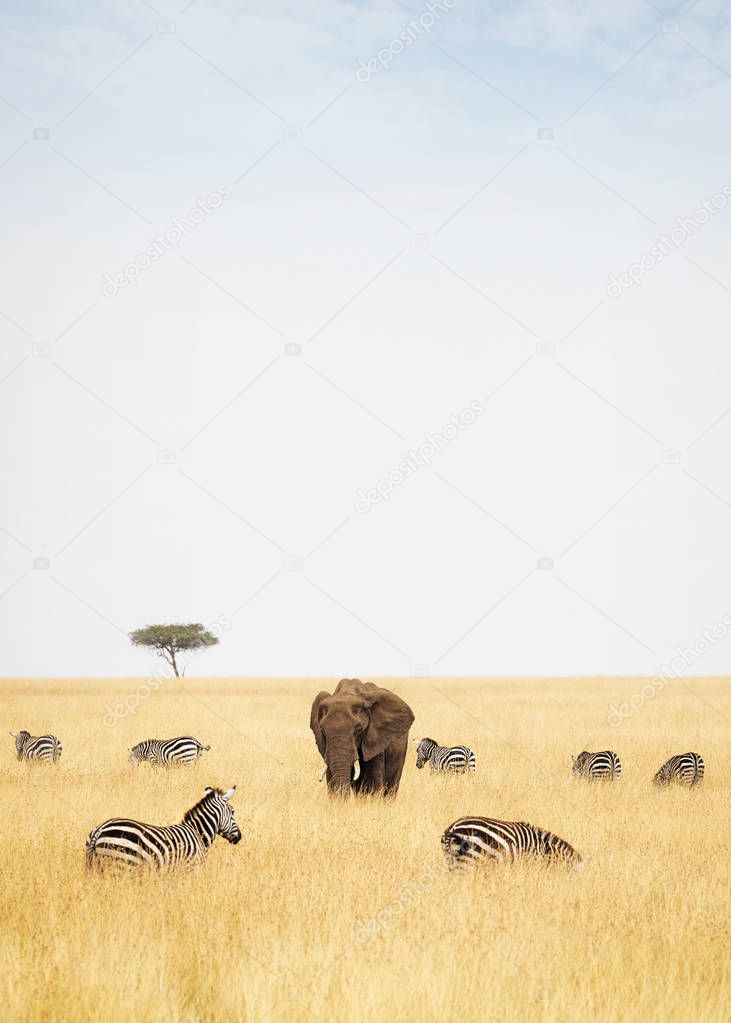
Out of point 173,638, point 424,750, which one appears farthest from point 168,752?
point 173,638

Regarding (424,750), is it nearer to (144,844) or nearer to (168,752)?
(168,752)

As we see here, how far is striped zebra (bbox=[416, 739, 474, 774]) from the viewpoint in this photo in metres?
20.8

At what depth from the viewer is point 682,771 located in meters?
19.2

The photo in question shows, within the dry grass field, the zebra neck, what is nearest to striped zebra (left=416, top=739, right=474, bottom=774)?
the dry grass field

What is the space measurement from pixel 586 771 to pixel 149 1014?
14264 mm

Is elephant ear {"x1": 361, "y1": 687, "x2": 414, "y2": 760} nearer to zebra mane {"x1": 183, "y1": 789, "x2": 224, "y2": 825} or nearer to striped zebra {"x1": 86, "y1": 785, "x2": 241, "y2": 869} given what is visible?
zebra mane {"x1": 183, "y1": 789, "x2": 224, "y2": 825}

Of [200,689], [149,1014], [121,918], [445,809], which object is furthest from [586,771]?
[200,689]

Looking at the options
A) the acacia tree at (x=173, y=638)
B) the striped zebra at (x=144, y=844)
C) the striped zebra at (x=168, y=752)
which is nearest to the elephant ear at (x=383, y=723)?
the striped zebra at (x=168, y=752)

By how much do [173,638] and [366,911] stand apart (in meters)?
57.4

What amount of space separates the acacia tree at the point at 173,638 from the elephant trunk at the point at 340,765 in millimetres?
49899

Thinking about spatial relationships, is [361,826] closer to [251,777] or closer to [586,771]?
[251,777]

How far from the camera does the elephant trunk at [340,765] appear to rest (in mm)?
16875

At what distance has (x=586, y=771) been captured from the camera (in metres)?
20.0

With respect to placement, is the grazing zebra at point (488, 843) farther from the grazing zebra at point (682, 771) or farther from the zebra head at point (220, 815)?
the grazing zebra at point (682, 771)
